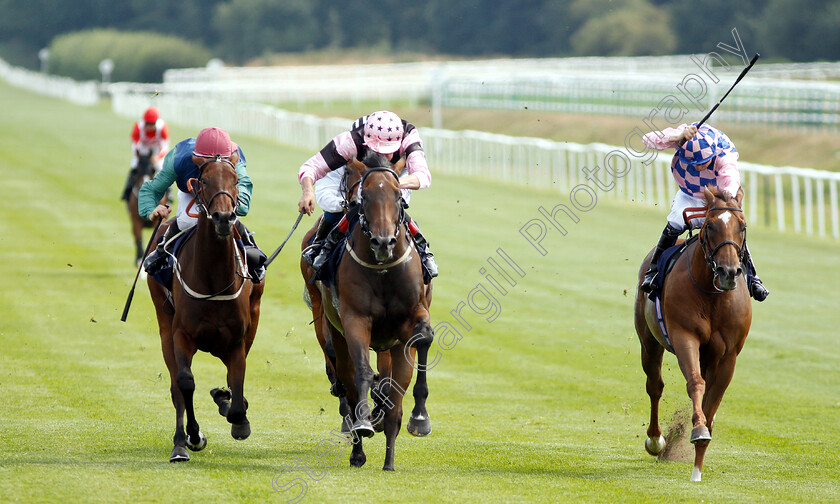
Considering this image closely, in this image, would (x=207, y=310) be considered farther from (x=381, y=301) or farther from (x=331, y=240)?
(x=381, y=301)

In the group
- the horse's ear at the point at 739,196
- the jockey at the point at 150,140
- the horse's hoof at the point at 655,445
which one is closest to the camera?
the horse's ear at the point at 739,196

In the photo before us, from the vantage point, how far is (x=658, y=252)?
7.85m

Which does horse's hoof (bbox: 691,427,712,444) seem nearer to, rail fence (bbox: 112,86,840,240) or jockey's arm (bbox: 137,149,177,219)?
jockey's arm (bbox: 137,149,177,219)

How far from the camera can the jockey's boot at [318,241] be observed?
7.55 meters

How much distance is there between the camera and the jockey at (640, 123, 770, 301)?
754 cm

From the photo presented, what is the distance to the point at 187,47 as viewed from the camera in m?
72.2

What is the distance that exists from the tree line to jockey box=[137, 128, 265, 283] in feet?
148

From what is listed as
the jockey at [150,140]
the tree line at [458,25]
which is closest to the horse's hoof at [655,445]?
the jockey at [150,140]

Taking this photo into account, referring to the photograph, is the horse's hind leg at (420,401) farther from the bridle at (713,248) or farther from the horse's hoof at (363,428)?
the bridle at (713,248)

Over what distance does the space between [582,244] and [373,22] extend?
60481 millimetres

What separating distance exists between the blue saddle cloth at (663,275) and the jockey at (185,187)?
101 inches

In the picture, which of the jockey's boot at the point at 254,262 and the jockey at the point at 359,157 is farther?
the jockey's boot at the point at 254,262

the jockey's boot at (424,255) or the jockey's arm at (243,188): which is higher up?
the jockey's arm at (243,188)

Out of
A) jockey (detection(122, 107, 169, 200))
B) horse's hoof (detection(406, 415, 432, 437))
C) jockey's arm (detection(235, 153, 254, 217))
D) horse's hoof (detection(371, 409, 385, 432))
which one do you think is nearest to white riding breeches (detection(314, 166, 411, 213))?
jockey's arm (detection(235, 153, 254, 217))
